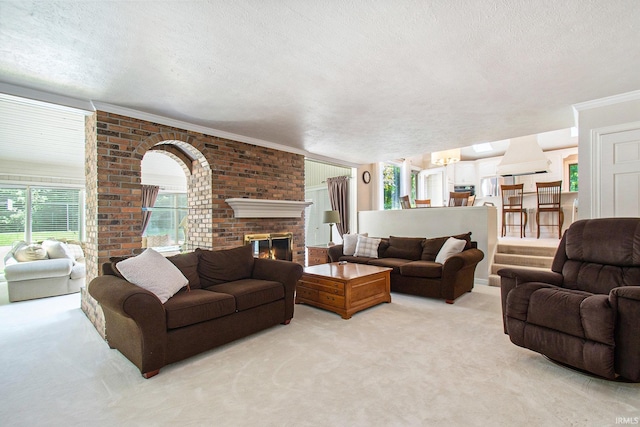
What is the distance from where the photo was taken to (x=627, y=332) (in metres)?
1.89

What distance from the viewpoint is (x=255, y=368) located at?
7.52 ft

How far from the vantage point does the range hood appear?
6.55 meters

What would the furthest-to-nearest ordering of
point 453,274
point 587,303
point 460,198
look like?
point 460,198 < point 453,274 < point 587,303

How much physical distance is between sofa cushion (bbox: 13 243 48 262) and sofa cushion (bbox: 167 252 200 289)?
10.2ft

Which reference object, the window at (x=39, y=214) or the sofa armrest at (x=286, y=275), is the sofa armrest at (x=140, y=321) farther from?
the window at (x=39, y=214)

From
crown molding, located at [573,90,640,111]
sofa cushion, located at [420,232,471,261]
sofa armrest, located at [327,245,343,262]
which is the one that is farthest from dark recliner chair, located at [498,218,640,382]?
sofa armrest, located at [327,245,343,262]

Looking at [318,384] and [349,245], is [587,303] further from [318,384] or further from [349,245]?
[349,245]

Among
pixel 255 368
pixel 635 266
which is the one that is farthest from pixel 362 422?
pixel 635 266

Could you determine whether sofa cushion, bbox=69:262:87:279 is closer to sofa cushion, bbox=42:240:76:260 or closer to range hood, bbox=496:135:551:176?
sofa cushion, bbox=42:240:76:260

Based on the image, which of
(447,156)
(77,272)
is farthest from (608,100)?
(77,272)

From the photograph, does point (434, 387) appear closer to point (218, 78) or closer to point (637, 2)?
point (637, 2)

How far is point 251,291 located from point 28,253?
411cm

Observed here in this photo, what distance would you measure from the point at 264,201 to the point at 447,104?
278 centimetres

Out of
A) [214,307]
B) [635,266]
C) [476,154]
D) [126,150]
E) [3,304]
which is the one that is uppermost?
[476,154]
